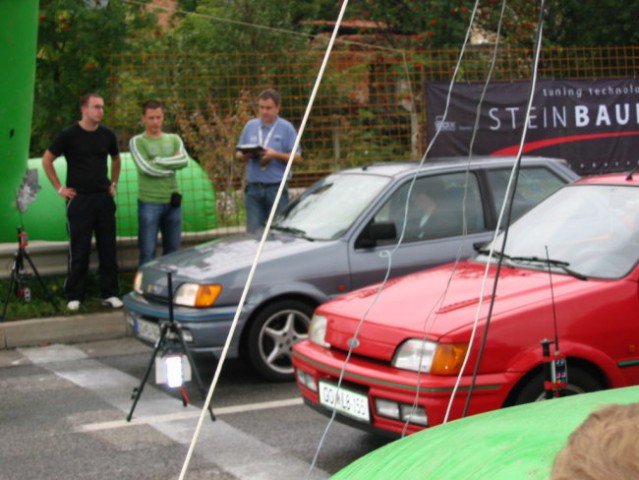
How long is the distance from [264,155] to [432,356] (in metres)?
5.55

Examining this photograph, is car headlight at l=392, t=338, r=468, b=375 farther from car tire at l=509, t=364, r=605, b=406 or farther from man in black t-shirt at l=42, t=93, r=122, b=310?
man in black t-shirt at l=42, t=93, r=122, b=310

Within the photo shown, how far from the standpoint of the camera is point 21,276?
34.5 ft

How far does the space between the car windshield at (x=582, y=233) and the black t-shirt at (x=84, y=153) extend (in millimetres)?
4685

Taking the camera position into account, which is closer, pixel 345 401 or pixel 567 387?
pixel 567 387

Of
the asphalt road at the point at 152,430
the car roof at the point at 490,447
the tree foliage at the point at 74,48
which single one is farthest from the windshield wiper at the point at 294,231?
the car roof at the point at 490,447

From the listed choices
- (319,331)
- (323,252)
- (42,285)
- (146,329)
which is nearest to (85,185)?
(42,285)

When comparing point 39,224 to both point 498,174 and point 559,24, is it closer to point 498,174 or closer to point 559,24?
point 498,174

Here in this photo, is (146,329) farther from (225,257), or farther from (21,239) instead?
(21,239)

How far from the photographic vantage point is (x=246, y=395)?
7875 millimetres

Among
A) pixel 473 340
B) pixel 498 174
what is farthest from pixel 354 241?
pixel 473 340

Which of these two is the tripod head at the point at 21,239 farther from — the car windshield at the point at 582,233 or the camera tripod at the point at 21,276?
the car windshield at the point at 582,233

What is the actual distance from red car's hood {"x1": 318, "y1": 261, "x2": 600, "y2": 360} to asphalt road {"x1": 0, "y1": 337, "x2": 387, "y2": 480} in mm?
784

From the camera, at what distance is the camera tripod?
34.0 ft

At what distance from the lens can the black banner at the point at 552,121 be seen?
1338 centimetres
